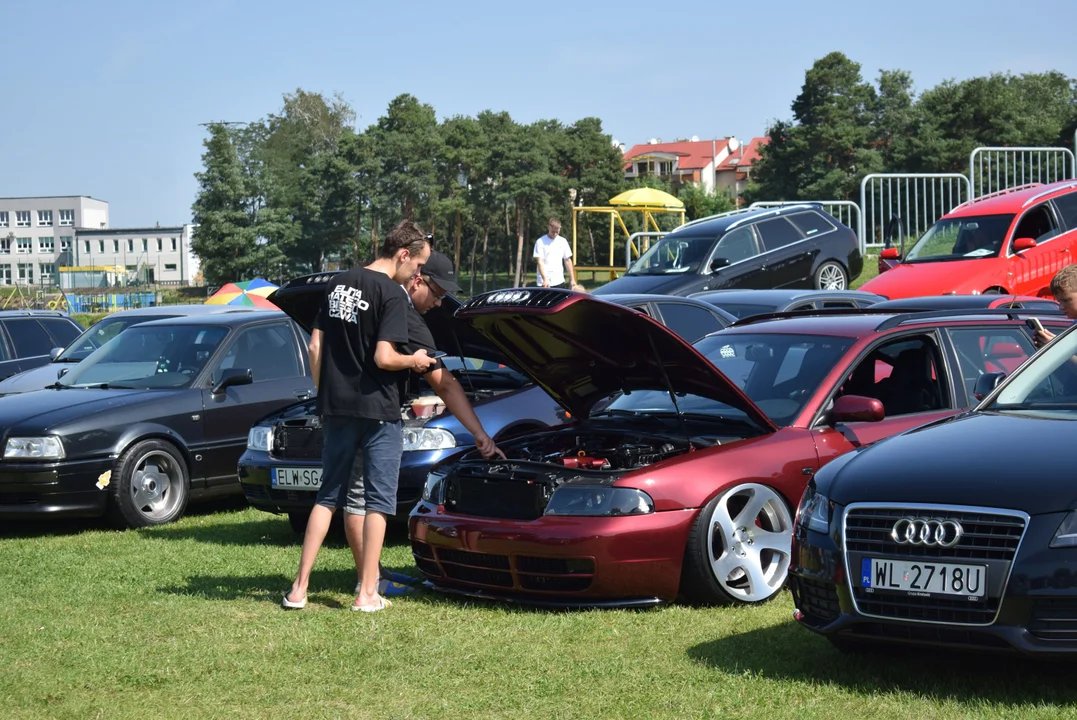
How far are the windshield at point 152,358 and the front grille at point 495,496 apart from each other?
484 centimetres

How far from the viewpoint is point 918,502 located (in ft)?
15.0

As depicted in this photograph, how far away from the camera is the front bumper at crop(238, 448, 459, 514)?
8.25 m

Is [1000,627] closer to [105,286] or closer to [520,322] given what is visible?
[520,322]

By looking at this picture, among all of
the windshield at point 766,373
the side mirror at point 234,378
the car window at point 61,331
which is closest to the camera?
the windshield at point 766,373

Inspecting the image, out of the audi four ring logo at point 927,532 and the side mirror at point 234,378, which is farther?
the side mirror at point 234,378

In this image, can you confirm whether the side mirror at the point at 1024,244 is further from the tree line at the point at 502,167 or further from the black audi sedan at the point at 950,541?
the tree line at the point at 502,167

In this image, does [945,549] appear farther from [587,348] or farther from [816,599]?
[587,348]

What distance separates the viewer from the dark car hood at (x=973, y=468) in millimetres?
4387

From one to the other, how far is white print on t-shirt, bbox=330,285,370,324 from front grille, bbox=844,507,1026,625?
9.23ft

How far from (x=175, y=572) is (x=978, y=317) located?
16.8 ft

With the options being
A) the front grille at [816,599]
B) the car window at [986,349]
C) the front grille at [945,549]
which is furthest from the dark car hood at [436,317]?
the front grille at [945,549]

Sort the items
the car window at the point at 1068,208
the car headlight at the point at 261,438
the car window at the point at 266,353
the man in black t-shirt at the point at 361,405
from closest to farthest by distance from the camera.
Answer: the man in black t-shirt at the point at 361,405 → the car headlight at the point at 261,438 → the car window at the point at 266,353 → the car window at the point at 1068,208

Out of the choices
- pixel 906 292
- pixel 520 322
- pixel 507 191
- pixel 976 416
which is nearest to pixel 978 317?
pixel 976 416

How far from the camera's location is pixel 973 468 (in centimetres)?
464
